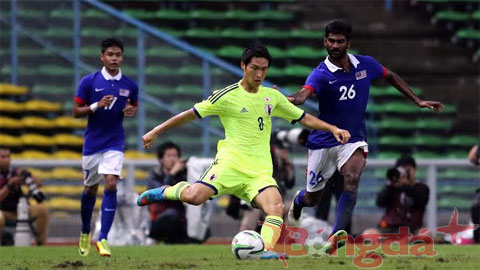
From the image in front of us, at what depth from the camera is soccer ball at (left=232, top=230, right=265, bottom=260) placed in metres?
8.92

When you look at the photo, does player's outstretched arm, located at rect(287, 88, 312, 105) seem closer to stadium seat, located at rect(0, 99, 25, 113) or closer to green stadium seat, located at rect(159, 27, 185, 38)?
stadium seat, located at rect(0, 99, 25, 113)

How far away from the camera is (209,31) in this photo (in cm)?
2217

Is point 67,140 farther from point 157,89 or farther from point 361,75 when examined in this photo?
point 361,75

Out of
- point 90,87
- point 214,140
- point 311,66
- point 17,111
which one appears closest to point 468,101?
point 311,66

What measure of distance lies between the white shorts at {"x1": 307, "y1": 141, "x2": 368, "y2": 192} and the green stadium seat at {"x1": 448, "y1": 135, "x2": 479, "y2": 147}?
34.3ft

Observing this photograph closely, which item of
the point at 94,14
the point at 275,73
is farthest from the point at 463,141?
the point at 94,14

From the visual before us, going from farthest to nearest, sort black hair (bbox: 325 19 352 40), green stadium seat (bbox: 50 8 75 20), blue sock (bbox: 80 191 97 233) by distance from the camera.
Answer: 1. green stadium seat (bbox: 50 8 75 20)
2. blue sock (bbox: 80 191 97 233)
3. black hair (bbox: 325 19 352 40)

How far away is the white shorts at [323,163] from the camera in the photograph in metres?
Answer: 10.6

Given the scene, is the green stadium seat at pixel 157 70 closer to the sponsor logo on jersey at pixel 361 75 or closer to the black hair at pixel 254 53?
Result: the sponsor logo on jersey at pixel 361 75

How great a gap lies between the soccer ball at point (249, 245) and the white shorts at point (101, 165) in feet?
9.05

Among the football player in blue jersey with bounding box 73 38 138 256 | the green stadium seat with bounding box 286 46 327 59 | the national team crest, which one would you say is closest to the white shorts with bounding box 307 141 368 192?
the national team crest

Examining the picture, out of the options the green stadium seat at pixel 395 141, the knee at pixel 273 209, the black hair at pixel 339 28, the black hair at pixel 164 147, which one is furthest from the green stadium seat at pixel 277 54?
the knee at pixel 273 209

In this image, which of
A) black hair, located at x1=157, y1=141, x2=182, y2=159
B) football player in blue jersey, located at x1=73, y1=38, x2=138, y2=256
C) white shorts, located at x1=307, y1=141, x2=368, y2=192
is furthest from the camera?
black hair, located at x1=157, y1=141, x2=182, y2=159

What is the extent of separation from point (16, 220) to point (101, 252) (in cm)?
414
